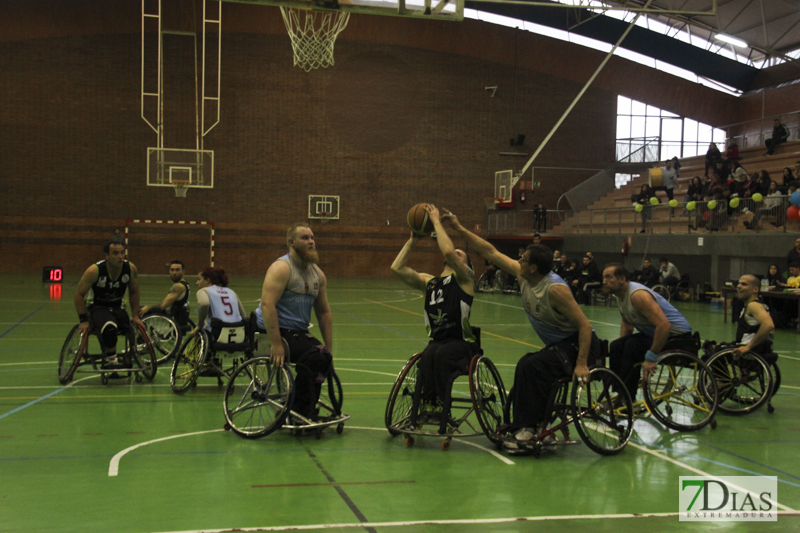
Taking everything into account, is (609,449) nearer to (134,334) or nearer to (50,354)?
(134,334)

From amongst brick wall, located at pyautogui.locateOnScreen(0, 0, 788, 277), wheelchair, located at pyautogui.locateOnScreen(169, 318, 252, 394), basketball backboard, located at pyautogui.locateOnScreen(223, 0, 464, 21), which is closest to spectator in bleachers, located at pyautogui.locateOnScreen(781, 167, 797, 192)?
basketball backboard, located at pyautogui.locateOnScreen(223, 0, 464, 21)

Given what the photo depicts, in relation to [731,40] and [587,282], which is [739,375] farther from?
[731,40]

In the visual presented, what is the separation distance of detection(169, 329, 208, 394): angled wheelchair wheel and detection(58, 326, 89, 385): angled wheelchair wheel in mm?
964

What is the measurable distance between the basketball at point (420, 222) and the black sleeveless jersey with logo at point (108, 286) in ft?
12.0

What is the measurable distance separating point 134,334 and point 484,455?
4.33m

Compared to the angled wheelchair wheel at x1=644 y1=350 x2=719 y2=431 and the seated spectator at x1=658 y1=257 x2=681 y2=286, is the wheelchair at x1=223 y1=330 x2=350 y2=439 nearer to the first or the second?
the angled wheelchair wheel at x1=644 y1=350 x2=719 y2=431

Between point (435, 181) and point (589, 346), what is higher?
point (435, 181)

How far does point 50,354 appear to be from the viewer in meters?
9.87

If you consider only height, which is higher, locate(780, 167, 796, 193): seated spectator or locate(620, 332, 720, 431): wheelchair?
locate(780, 167, 796, 193): seated spectator

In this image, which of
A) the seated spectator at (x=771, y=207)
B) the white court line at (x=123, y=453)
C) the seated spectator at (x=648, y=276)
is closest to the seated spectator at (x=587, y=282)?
the seated spectator at (x=648, y=276)

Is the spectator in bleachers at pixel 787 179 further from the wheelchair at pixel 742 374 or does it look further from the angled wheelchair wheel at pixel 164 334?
the angled wheelchair wheel at pixel 164 334

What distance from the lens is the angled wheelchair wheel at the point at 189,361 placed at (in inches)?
289

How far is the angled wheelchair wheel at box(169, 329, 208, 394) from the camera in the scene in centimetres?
735

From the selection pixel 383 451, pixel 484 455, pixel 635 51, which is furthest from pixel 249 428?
pixel 635 51
